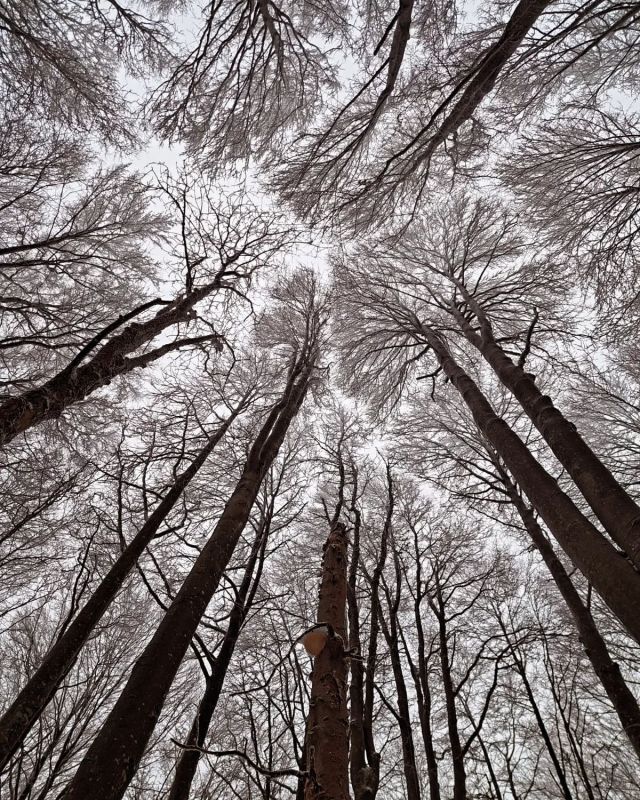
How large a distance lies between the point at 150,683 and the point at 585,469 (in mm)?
3022

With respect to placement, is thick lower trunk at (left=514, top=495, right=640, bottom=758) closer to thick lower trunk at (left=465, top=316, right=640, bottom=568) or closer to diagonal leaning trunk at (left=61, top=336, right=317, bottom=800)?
thick lower trunk at (left=465, top=316, right=640, bottom=568)

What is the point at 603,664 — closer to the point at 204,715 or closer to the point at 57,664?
the point at 204,715

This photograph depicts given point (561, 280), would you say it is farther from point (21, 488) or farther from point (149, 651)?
point (21, 488)

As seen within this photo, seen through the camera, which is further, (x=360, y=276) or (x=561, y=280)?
(x=360, y=276)

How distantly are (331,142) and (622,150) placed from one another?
3983mm

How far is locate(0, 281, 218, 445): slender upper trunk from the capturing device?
9.83 ft

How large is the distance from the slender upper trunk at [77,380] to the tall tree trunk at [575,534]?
3.29 meters

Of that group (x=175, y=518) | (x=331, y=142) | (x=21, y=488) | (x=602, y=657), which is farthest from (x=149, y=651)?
(x=21, y=488)

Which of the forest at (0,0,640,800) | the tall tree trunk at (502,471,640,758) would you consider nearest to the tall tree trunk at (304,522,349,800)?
the forest at (0,0,640,800)

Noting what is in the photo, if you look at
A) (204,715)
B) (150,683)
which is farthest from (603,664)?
(150,683)

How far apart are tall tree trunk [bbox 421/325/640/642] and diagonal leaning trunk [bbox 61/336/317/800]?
229cm

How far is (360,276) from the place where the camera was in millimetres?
7367

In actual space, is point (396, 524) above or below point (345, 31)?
below

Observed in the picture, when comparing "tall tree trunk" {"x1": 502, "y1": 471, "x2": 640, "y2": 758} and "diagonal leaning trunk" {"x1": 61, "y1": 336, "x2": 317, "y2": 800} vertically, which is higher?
"tall tree trunk" {"x1": 502, "y1": 471, "x2": 640, "y2": 758}
